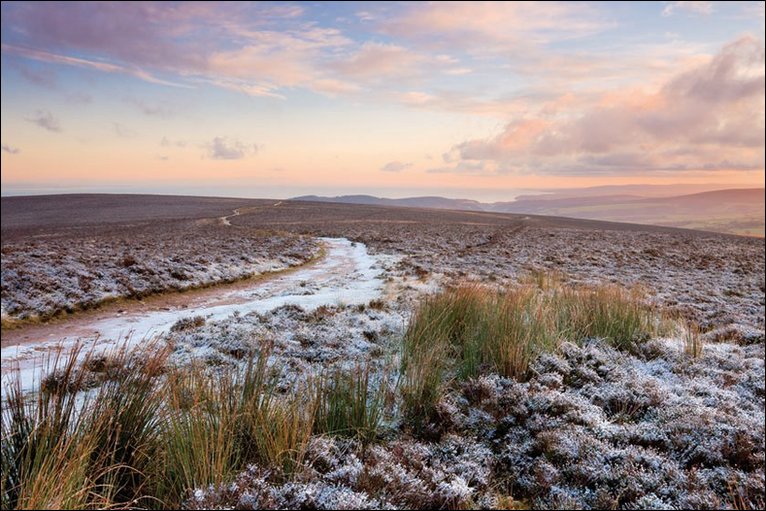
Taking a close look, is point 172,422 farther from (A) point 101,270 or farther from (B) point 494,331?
(A) point 101,270

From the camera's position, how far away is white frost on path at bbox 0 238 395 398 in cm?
694

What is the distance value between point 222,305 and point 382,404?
8.69 m

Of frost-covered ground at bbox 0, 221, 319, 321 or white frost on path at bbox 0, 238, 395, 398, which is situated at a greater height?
frost-covered ground at bbox 0, 221, 319, 321

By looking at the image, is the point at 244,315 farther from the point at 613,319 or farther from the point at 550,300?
the point at 613,319

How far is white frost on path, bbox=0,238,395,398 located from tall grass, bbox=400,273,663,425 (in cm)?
384

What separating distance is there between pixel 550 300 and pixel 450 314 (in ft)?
9.41

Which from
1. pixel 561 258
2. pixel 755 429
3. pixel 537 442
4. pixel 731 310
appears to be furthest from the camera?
pixel 561 258

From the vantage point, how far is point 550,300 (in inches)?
412

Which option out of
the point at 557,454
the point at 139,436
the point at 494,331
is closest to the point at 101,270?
the point at 139,436

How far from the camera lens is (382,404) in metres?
5.69

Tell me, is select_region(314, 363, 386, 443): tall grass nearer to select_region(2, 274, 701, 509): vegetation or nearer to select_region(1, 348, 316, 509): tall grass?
select_region(2, 274, 701, 509): vegetation

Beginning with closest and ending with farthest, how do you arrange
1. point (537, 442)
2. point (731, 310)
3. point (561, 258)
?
point (537, 442), point (731, 310), point (561, 258)

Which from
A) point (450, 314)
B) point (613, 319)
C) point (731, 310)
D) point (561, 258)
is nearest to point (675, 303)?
point (731, 310)

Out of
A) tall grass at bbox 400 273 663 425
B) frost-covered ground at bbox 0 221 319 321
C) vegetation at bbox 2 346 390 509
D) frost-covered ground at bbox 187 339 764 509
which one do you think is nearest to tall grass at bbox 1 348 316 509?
vegetation at bbox 2 346 390 509
